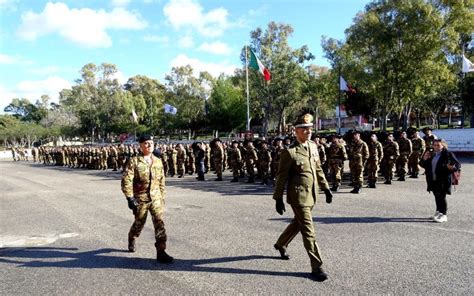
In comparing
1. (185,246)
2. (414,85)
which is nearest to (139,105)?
(414,85)

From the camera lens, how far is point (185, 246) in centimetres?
626

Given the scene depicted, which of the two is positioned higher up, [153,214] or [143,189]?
[143,189]

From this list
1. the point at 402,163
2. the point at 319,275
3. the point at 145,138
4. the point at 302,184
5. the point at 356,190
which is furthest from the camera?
the point at 402,163

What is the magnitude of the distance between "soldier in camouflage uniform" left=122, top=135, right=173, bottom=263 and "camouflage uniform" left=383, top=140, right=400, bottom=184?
902 cm

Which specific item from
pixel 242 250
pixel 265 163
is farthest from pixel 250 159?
pixel 242 250

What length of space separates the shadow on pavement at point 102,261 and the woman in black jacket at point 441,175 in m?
3.74

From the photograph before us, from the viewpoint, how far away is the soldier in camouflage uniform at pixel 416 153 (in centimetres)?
1348

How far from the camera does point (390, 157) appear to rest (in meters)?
12.5

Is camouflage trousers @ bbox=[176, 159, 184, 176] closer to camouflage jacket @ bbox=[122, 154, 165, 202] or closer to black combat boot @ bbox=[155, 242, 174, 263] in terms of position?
camouflage jacket @ bbox=[122, 154, 165, 202]

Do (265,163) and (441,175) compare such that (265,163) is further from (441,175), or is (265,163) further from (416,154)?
(441,175)

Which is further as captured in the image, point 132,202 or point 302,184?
point 132,202

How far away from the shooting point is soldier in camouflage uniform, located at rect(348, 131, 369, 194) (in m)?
11.1

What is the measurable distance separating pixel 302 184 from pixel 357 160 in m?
7.07

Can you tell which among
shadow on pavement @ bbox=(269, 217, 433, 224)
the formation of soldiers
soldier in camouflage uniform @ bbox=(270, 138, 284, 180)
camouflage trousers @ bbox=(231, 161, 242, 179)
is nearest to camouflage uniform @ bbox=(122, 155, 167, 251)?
the formation of soldiers
